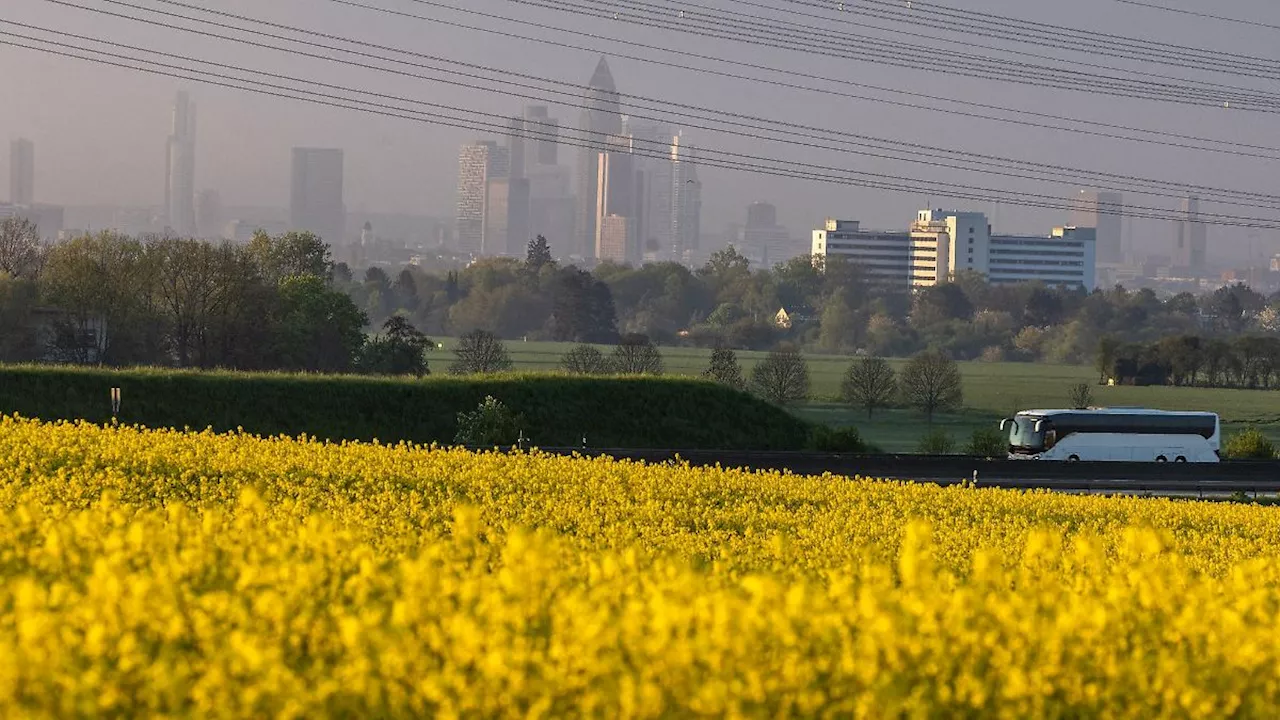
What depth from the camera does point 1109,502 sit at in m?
23.4

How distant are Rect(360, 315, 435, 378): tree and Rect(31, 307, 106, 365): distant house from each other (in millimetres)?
12978

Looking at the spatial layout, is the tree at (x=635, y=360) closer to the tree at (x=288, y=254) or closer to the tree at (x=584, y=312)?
the tree at (x=288, y=254)

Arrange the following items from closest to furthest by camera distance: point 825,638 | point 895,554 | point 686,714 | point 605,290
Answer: point 686,714 → point 825,638 → point 895,554 → point 605,290

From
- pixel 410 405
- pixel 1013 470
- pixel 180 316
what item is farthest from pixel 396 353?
pixel 1013 470

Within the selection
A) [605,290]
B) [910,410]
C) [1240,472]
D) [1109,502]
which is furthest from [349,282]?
[1109,502]

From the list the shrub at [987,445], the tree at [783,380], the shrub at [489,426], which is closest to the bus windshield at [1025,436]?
the shrub at [987,445]

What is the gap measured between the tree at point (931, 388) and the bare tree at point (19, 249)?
5278 centimetres

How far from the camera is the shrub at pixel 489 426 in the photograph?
4759cm

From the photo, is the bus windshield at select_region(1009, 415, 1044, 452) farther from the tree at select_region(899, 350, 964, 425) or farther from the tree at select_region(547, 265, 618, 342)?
the tree at select_region(547, 265, 618, 342)

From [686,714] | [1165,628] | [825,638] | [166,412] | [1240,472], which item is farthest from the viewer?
[166,412]

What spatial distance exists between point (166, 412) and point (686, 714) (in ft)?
148

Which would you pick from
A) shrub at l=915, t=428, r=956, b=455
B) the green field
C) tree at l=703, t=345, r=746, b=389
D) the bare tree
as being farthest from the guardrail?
the bare tree

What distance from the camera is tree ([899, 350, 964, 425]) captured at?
96.8 meters

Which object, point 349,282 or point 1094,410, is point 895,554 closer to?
point 1094,410
